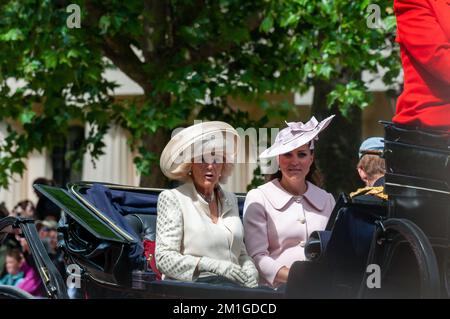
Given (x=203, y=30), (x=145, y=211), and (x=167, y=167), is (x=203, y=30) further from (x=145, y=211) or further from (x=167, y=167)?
(x=167, y=167)

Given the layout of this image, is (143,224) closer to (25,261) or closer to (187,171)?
(187,171)

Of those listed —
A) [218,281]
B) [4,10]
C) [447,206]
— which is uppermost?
[4,10]

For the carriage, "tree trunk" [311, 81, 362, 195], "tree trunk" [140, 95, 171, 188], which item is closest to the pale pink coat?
the carriage

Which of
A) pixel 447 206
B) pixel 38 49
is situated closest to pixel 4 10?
pixel 38 49

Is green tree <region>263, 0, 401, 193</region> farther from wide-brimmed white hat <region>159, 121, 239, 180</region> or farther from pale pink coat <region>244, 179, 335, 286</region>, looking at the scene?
wide-brimmed white hat <region>159, 121, 239, 180</region>

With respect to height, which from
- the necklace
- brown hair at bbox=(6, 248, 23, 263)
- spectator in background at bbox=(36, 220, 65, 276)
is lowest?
Result: brown hair at bbox=(6, 248, 23, 263)

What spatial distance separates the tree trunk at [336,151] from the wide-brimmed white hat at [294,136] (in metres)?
6.17

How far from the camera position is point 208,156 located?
5.52 meters

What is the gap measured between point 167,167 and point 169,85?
177 inches

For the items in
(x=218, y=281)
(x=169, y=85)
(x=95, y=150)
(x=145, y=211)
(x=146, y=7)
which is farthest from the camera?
(x=95, y=150)

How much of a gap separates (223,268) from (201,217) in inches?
13.2

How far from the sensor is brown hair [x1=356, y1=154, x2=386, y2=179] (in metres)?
6.14

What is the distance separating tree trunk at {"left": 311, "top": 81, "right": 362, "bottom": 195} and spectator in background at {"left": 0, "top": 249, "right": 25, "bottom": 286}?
10.6 ft

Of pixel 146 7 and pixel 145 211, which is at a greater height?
pixel 146 7
